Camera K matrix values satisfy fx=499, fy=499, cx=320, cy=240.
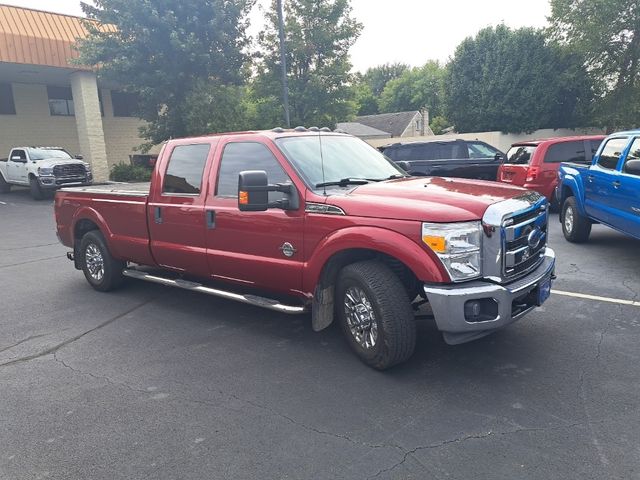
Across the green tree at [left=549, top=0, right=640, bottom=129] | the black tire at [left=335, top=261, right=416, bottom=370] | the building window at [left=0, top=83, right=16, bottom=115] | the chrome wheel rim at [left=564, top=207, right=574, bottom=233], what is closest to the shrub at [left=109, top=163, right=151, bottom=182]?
the building window at [left=0, top=83, right=16, bottom=115]

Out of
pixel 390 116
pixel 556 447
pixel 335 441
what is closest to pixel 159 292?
pixel 335 441

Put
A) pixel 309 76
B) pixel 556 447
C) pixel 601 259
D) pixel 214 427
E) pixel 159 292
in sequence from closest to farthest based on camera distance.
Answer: pixel 556 447 < pixel 214 427 < pixel 159 292 < pixel 601 259 < pixel 309 76

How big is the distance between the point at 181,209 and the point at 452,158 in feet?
32.9

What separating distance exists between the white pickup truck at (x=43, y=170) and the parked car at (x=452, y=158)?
11744 millimetres

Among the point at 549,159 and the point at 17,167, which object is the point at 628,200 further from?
the point at 17,167

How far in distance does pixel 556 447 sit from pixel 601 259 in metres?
5.19

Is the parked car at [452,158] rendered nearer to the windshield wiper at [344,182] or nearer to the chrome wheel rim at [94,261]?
the chrome wheel rim at [94,261]

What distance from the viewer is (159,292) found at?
21.4 feet

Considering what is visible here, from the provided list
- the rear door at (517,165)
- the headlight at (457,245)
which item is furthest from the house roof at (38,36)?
the headlight at (457,245)

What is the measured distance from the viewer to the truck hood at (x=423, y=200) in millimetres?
3549

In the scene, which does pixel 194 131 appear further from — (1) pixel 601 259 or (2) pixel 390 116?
(2) pixel 390 116

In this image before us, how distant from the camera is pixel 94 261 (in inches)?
260

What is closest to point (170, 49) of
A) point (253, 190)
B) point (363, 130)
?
point (253, 190)

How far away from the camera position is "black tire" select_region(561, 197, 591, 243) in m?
8.12
